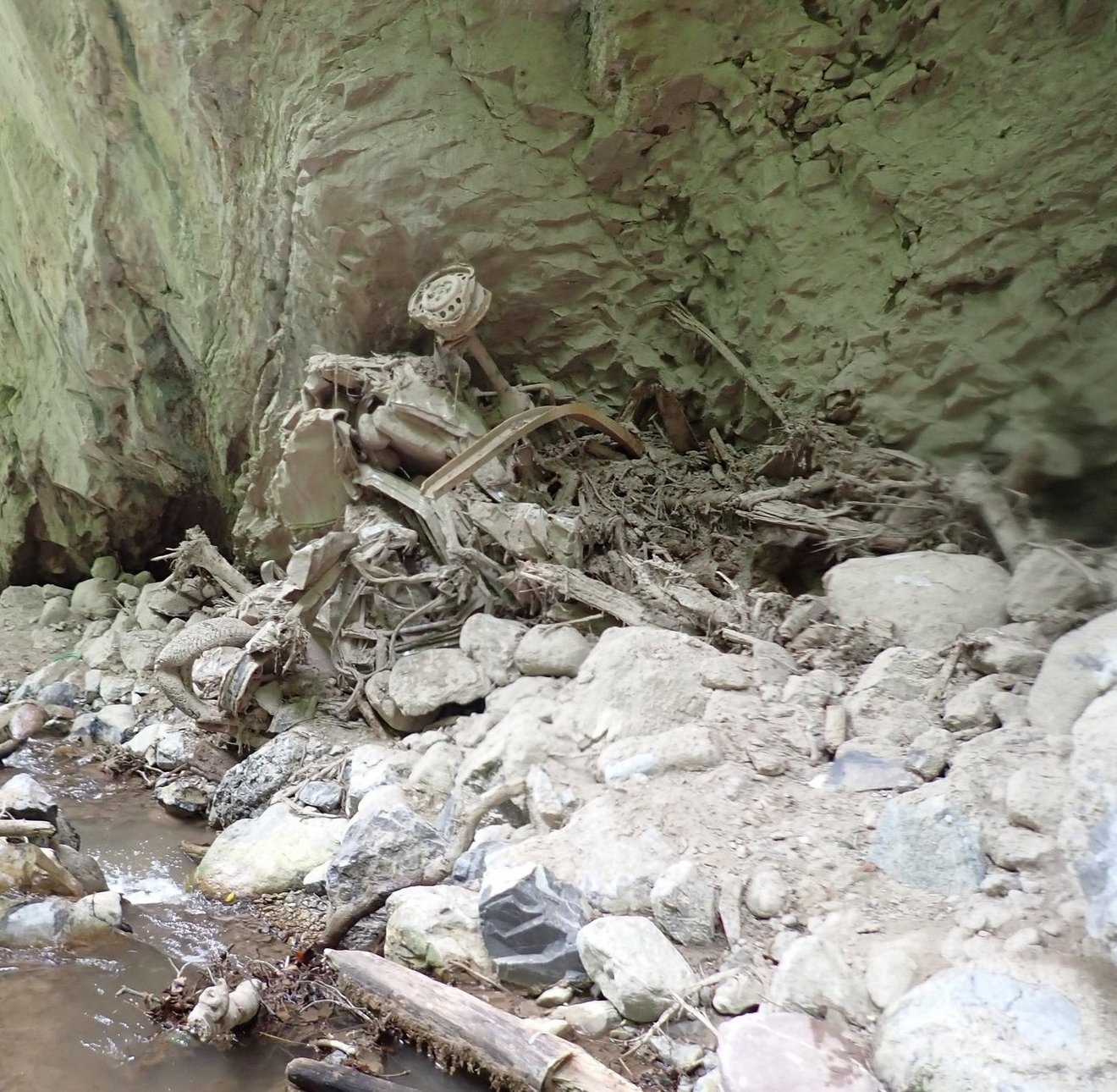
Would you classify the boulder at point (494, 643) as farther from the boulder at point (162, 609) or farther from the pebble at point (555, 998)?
the boulder at point (162, 609)

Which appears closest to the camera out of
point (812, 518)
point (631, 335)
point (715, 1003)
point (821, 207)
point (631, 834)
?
point (715, 1003)

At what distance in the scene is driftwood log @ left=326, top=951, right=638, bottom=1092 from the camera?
1853 mm

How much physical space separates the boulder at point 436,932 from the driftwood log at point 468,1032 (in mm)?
118

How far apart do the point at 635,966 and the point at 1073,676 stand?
1.48 m

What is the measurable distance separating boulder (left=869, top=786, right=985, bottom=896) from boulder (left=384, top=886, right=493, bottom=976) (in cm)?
119

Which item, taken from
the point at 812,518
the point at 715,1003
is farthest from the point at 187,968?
the point at 812,518

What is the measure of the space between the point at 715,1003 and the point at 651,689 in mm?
1482

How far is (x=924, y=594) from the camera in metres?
3.47

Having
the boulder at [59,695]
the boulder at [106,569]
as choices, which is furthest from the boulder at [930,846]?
the boulder at [106,569]

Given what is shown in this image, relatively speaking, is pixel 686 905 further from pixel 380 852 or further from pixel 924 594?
pixel 924 594

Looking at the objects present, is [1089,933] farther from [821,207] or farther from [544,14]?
[544,14]

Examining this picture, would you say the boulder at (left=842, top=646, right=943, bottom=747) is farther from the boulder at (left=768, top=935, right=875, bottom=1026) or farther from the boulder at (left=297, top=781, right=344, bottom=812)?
the boulder at (left=297, top=781, right=344, bottom=812)

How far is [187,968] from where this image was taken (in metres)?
2.70

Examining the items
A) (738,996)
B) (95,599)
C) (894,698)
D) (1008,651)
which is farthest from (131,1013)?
(95,599)
